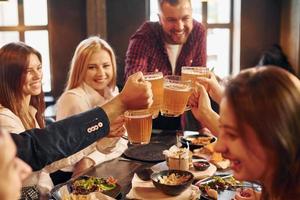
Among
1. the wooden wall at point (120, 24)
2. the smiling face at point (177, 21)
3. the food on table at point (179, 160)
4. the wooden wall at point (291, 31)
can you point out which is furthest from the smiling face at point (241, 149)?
the wooden wall at point (291, 31)

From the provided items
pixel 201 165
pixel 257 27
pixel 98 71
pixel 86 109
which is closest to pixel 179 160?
pixel 201 165

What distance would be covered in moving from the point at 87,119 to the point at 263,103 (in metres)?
0.71

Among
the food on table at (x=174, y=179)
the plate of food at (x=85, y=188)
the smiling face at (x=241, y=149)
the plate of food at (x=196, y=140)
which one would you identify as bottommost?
the plate of food at (x=85, y=188)

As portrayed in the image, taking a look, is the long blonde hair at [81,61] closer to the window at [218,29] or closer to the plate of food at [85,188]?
the plate of food at [85,188]

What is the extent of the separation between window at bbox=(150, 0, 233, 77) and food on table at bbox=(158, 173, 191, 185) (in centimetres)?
386

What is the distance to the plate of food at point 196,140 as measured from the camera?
2699mm

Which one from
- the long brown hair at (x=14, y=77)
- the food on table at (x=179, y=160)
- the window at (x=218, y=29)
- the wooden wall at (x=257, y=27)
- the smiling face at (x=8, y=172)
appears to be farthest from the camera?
the window at (x=218, y=29)

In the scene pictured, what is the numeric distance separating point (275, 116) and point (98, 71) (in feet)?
6.56

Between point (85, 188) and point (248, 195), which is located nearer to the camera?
point (248, 195)

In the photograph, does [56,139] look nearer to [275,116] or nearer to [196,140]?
[275,116]

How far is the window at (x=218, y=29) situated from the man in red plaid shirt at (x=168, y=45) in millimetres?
2241

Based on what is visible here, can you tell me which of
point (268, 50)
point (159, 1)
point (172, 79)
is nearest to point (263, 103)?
point (172, 79)

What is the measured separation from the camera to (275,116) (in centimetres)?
126

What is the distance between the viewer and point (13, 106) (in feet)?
8.41
